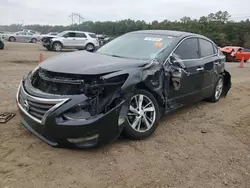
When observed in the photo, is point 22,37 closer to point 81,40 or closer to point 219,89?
point 81,40

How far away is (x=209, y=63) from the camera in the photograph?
5.64 m

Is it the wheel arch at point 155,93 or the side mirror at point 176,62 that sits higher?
the side mirror at point 176,62

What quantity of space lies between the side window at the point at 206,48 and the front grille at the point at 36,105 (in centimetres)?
343

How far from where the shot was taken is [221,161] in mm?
3537

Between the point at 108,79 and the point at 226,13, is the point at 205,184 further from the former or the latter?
the point at 226,13

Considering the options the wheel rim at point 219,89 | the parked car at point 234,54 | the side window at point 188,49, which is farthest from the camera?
the parked car at point 234,54

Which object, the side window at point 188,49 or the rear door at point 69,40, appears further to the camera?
the rear door at point 69,40

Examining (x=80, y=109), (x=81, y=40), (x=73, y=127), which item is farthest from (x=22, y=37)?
(x=73, y=127)

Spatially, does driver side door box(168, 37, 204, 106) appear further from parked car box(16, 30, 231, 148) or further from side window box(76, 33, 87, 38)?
side window box(76, 33, 87, 38)

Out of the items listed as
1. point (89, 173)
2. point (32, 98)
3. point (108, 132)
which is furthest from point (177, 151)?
point (32, 98)

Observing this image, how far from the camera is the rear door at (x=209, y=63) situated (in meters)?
5.53

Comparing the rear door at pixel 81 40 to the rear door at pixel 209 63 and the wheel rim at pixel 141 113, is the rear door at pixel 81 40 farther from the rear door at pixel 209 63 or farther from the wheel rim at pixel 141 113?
the wheel rim at pixel 141 113

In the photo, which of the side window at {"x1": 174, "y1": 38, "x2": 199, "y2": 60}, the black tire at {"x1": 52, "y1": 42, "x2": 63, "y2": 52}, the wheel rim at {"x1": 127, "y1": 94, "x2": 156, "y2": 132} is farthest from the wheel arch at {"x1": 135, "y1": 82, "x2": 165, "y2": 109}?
the black tire at {"x1": 52, "y1": 42, "x2": 63, "y2": 52}

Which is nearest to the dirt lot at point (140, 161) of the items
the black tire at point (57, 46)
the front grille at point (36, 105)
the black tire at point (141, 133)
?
the black tire at point (141, 133)
